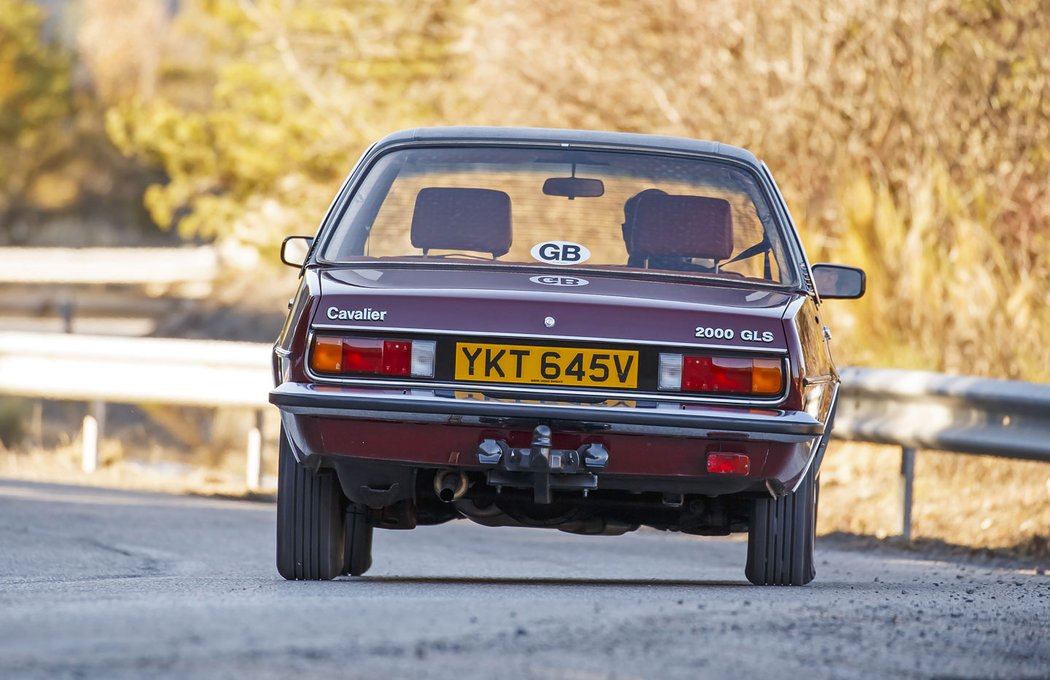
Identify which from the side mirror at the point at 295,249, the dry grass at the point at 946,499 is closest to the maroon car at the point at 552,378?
the side mirror at the point at 295,249

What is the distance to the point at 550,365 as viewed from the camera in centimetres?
536

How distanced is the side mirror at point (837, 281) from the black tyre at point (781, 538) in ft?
2.73

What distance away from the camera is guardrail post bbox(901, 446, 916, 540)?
353 inches

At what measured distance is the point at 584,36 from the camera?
15.8 meters

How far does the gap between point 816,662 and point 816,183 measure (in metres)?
10.1

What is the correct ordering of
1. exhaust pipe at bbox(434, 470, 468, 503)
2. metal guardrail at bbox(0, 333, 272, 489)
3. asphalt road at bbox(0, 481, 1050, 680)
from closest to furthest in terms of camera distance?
asphalt road at bbox(0, 481, 1050, 680)
exhaust pipe at bbox(434, 470, 468, 503)
metal guardrail at bbox(0, 333, 272, 489)

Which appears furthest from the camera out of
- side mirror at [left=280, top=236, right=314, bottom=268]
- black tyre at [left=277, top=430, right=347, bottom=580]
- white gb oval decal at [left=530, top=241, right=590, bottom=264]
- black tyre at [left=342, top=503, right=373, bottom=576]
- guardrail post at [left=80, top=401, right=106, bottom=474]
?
guardrail post at [left=80, top=401, right=106, bottom=474]

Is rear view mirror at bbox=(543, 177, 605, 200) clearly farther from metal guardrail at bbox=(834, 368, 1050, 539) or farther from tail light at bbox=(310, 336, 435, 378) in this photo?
metal guardrail at bbox=(834, 368, 1050, 539)

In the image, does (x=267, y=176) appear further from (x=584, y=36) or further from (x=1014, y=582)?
(x=1014, y=582)

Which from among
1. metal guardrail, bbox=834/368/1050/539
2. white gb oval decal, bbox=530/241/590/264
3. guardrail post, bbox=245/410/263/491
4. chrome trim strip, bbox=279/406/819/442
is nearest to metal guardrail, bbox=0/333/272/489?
guardrail post, bbox=245/410/263/491

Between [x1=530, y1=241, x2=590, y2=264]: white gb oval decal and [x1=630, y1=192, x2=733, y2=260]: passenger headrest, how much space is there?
174mm

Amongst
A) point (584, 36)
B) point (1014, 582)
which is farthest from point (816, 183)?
point (1014, 582)

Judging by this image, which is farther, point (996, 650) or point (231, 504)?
point (231, 504)

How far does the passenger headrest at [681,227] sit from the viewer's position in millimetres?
6109
